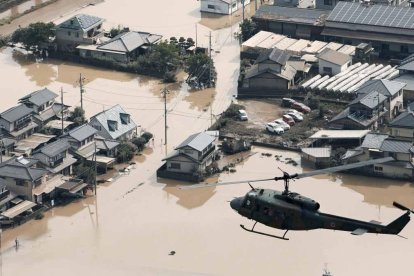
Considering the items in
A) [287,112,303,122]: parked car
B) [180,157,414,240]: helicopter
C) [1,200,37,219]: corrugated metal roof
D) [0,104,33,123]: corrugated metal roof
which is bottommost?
[1,200,37,219]: corrugated metal roof

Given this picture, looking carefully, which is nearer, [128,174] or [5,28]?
[128,174]

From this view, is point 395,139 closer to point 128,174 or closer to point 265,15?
point 128,174

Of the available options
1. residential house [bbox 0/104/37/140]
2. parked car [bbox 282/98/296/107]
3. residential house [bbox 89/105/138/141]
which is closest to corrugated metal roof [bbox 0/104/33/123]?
residential house [bbox 0/104/37/140]

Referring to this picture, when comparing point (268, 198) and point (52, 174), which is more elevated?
point (268, 198)

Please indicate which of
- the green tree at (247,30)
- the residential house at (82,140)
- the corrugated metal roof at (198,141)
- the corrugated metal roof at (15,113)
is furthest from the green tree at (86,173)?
the green tree at (247,30)

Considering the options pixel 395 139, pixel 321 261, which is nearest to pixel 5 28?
pixel 395 139

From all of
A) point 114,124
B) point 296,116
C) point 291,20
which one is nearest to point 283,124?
point 296,116

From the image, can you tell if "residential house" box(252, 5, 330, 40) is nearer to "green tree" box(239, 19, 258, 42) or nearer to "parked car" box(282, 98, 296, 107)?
"green tree" box(239, 19, 258, 42)
